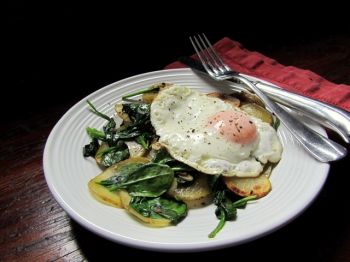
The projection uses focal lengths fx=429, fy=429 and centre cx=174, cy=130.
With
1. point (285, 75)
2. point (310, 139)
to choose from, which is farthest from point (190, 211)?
point (285, 75)

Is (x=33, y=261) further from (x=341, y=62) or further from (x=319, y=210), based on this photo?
(x=341, y=62)

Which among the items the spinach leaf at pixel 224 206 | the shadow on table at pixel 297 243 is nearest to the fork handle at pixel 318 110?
the shadow on table at pixel 297 243

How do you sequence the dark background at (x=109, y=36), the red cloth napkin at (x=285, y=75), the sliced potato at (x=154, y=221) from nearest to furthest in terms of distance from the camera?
the sliced potato at (x=154, y=221), the red cloth napkin at (x=285, y=75), the dark background at (x=109, y=36)

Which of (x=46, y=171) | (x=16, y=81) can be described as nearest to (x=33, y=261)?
(x=46, y=171)

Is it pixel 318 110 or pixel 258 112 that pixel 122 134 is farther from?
pixel 318 110

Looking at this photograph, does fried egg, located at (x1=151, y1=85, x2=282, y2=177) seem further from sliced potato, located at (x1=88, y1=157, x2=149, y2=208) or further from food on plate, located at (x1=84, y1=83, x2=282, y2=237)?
sliced potato, located at (x1=88, y1=157, x2=149, y2=208)

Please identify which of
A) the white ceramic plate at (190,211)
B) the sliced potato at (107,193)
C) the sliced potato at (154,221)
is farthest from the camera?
the sliced potato at (107,193)

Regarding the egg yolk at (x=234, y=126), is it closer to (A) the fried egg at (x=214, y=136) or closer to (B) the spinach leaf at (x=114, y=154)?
(A) the fried egg at (x=214, y=136)
